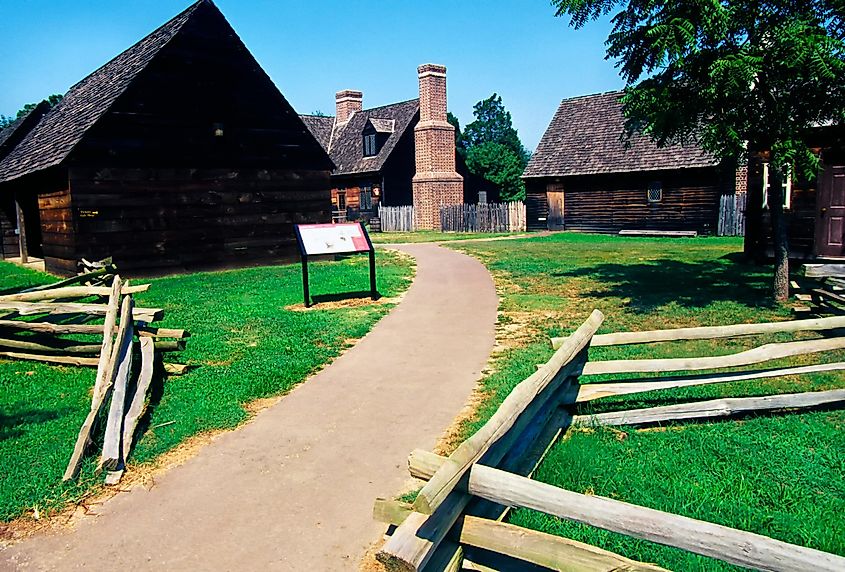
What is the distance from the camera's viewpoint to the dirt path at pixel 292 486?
386 cm

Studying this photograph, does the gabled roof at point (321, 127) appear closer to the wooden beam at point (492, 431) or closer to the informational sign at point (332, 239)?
the informational sign at point (332, 239)

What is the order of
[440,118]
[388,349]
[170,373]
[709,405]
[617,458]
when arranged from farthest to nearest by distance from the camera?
[440,118] → [388,349] → [170,373] → [709,405] → [617,458]

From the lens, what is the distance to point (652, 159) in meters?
30.4

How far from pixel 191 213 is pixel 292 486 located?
15154mm

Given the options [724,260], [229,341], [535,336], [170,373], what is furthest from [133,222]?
[724,260]

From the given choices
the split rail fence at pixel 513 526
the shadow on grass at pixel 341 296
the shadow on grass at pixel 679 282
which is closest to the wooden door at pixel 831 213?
the shadow on grass at pixel 679 282

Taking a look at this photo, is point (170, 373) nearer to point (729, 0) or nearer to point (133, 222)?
point (729, 0)

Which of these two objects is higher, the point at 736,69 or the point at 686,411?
the point at 736,69

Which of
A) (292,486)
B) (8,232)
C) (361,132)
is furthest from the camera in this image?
(361,132)

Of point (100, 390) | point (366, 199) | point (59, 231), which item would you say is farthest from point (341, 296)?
point (366, 199)

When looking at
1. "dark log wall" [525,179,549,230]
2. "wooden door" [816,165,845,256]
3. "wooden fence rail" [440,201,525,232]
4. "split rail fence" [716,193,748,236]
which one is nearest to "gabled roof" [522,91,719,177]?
"dark log wall" [525,179,549,230]

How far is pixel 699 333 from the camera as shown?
5.95 m

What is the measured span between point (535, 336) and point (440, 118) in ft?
100

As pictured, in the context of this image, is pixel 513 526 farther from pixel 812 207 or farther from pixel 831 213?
pixel 812 207
